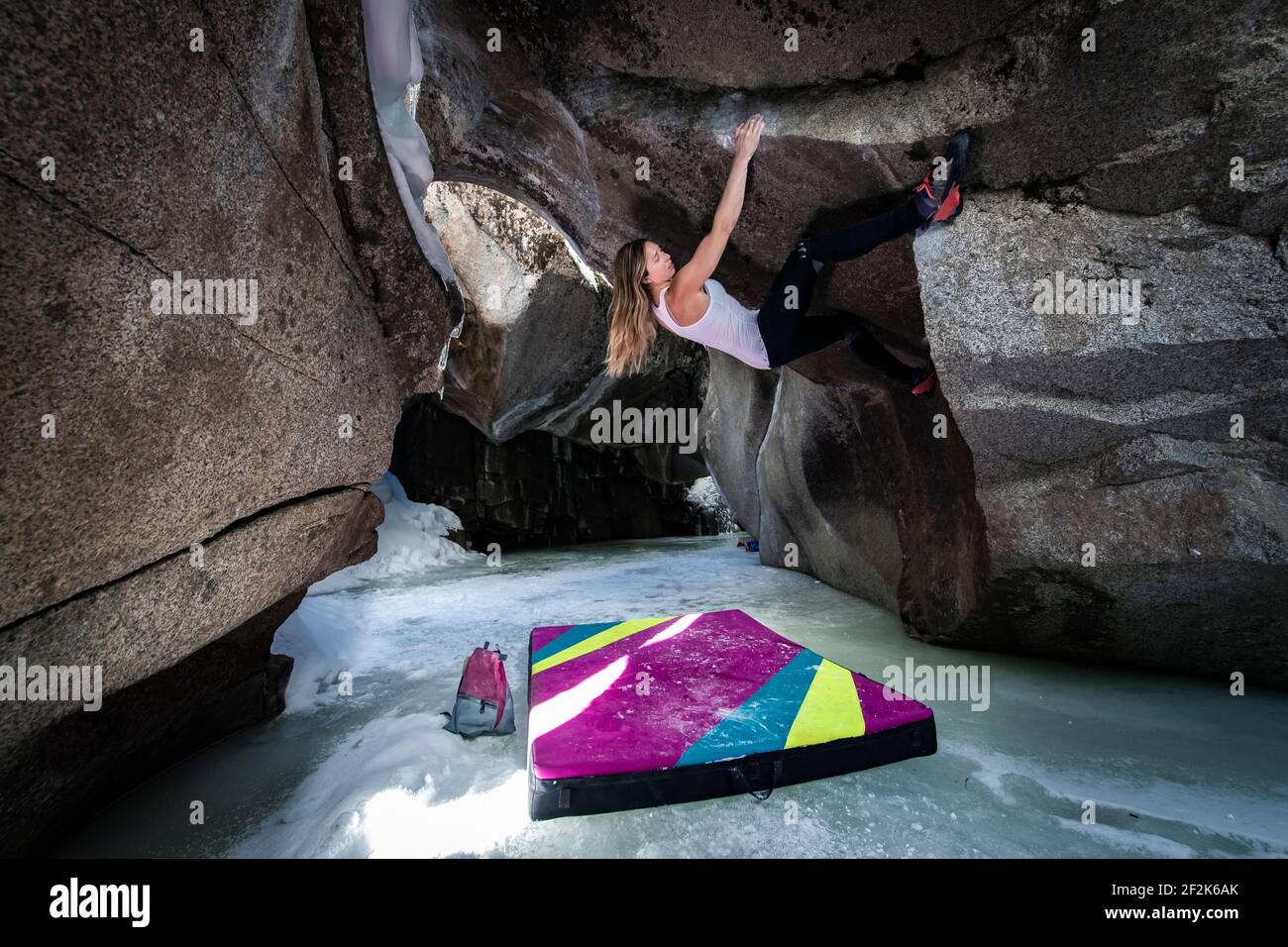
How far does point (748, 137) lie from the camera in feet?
8.40

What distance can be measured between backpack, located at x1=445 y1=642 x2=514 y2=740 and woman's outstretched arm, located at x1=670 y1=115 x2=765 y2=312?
183cm

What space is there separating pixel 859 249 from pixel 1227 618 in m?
2.23

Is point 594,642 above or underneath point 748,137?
underneath

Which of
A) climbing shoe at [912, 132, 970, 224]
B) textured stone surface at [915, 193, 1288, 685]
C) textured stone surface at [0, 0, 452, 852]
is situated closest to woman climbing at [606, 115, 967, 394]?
climbing shoe at [912, 132, 970, 224]

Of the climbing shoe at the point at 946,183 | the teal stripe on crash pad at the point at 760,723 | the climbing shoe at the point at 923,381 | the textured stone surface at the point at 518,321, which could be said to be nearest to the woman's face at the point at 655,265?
the climbing shoe at the point at 946,183

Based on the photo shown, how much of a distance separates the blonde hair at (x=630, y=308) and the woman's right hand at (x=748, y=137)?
22.8 inches

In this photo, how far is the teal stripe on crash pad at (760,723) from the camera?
1720mm

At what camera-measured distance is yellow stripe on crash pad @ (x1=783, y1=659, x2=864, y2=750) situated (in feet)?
5.97

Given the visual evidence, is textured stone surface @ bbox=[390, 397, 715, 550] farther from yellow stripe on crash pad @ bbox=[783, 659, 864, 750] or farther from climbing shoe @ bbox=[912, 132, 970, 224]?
climbing shoe @ bbox=[912, 132, 970, 224]

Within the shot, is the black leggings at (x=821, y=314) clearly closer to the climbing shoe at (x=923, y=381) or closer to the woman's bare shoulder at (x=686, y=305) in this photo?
the climbing shoe at (x=923, y=381)

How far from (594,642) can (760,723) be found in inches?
47.5

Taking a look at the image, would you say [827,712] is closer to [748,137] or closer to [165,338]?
[165,338]

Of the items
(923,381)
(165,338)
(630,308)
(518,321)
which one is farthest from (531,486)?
(165,338)

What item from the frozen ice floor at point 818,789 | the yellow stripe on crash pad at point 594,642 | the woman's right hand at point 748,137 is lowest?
the frozen ice floor at point 818,789
